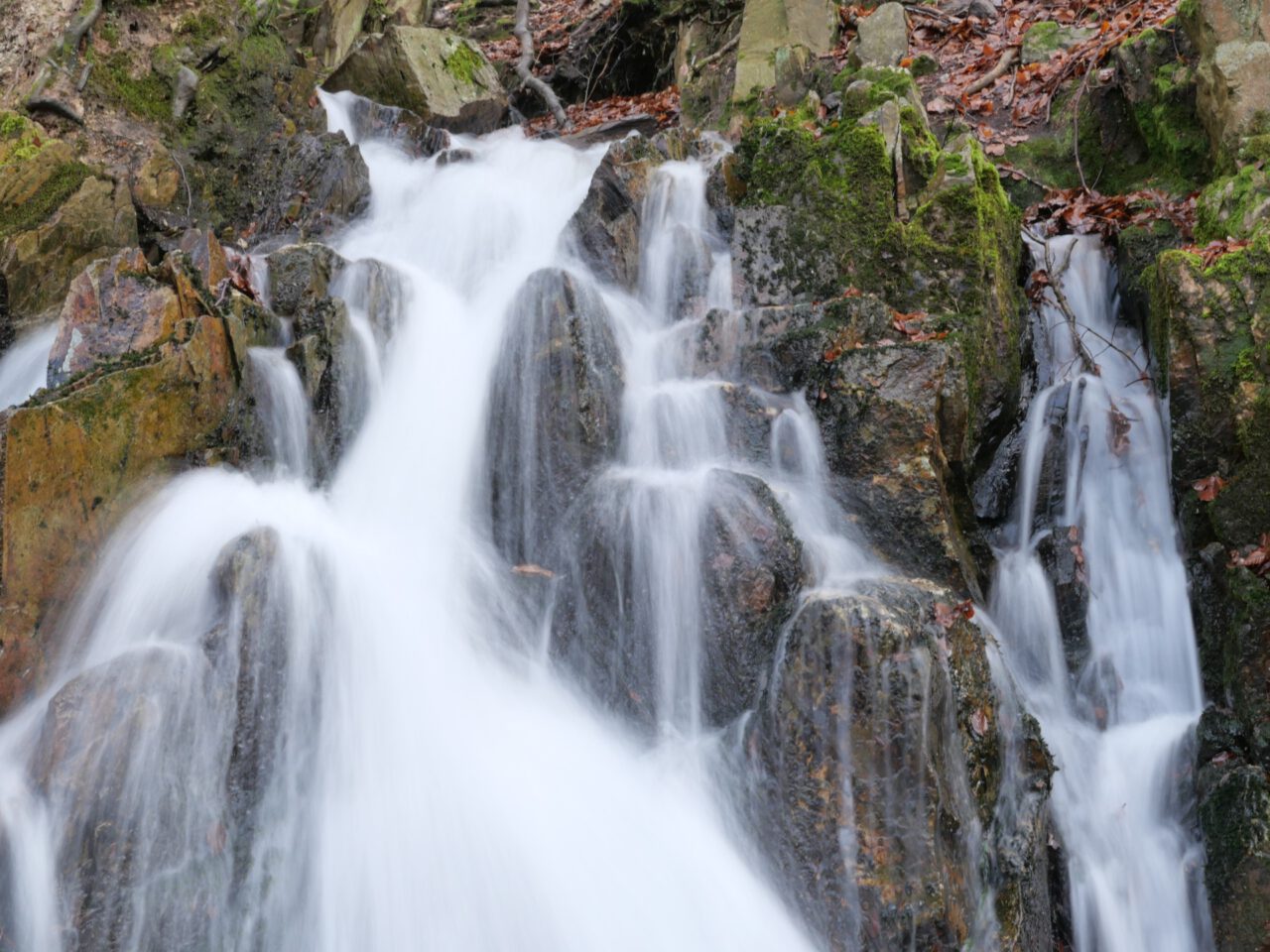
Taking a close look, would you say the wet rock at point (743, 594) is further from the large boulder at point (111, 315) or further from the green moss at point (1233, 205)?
the large boulder at point (111, 315)

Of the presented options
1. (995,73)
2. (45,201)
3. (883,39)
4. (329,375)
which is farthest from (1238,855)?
(45,201)

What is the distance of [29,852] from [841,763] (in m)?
3.30

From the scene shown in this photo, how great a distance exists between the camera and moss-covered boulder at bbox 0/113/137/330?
22.1 ft

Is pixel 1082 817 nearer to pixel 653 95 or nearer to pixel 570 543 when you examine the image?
pixel 570 543

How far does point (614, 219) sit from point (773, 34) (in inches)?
147

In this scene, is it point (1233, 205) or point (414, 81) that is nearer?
point (1233, 205)

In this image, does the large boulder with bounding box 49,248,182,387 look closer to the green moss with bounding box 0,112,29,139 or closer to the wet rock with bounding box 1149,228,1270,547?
the green moss with bounding box 0,112,29,139

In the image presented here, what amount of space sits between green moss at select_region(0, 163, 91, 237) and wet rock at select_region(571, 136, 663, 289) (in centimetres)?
432

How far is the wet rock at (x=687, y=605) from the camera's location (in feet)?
13.7

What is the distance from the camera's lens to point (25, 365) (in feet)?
20.5

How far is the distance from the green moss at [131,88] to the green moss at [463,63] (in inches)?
138

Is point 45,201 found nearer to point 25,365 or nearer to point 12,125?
point 12,125

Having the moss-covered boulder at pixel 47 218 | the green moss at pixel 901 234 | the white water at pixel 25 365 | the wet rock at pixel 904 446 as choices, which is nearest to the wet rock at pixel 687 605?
the wet rock at pixel 904 446

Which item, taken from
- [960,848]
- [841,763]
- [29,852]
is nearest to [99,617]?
[29,852]
